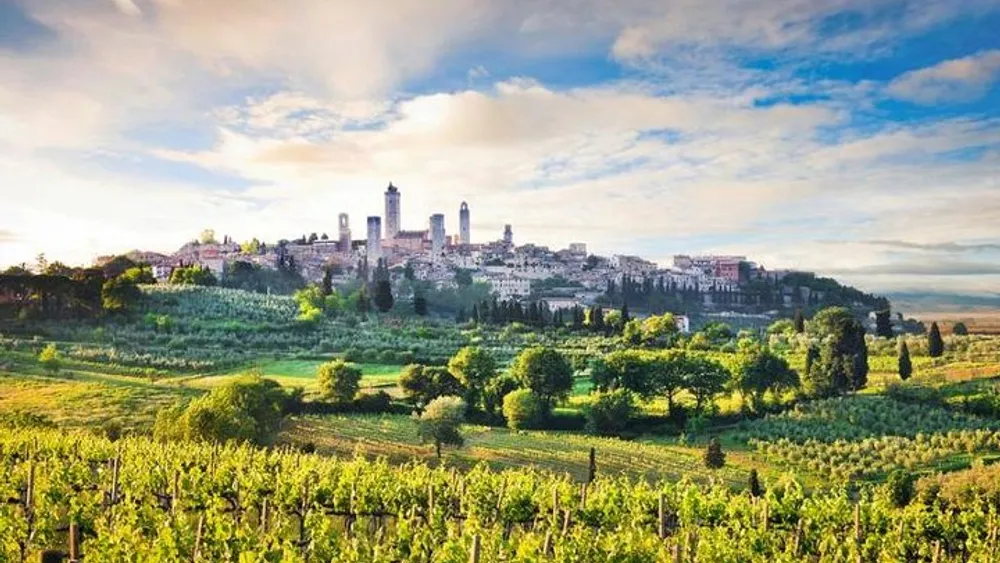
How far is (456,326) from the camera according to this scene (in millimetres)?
54938

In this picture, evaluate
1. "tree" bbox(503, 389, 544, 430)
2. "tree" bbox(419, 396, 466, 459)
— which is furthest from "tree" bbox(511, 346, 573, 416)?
"tree" bbox(419, 396, 466, 459)

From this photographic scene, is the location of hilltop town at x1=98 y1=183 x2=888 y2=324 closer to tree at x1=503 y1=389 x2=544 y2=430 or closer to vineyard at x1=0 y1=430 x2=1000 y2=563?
tree at x1=503 y1=389 x2=544 y2=430

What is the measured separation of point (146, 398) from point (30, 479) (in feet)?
64.9

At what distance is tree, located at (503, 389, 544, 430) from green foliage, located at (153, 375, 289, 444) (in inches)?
359

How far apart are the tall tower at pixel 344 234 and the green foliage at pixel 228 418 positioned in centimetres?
9205

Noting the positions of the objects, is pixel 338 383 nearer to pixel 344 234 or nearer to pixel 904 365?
pixel 904 365

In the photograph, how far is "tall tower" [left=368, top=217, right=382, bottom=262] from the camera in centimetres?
11544

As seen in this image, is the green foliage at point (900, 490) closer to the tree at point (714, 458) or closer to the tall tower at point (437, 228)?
the tree at point (714, 458)

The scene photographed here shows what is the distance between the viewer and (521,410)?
3083 centimetres

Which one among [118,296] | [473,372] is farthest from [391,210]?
[473,372]

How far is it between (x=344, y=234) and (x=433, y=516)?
11734 centimetres

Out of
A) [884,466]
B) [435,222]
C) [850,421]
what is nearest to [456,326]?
[850,421]

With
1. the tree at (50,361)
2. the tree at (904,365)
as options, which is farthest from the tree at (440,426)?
the tree at (904,365)

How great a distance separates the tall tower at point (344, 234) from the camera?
385ft
